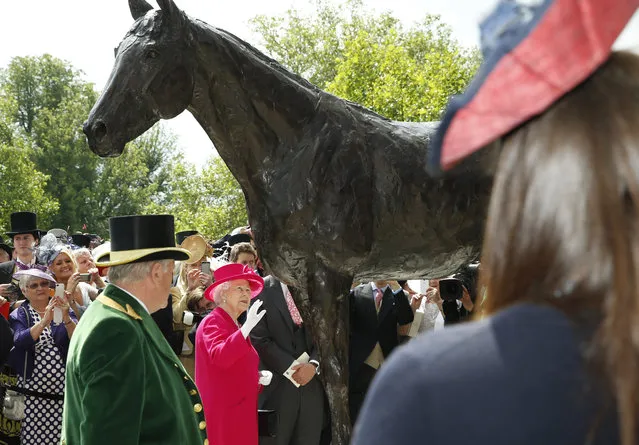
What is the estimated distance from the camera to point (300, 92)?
462 centimetres

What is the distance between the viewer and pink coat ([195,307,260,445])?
5.73 meters

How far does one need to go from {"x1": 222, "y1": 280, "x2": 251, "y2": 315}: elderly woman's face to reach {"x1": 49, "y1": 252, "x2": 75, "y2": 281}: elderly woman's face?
2920 millimetres

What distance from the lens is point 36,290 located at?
7016 mm

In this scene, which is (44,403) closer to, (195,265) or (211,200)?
(195,265)

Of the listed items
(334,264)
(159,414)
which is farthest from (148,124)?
(159,414)

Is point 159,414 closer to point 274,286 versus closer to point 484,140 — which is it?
point 484,140

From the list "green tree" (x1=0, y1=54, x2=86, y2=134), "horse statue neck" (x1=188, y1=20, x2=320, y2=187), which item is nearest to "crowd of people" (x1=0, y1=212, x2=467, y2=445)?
"horse statue neck" (x1=188, y1=20, x2=320, y2=187)

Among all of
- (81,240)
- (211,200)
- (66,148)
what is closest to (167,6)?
(81,240)

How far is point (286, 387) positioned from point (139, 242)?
3068mm

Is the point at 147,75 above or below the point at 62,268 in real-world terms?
above

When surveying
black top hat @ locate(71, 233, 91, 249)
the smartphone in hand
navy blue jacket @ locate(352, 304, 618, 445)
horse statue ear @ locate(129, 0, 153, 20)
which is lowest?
the smartphone in hand

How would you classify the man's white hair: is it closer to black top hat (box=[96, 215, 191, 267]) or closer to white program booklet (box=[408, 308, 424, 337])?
black top hat (box=[96, 215, 191, 267])

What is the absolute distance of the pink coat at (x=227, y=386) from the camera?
225 inches

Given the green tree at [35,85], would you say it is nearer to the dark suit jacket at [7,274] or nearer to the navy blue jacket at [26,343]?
the dark suit jacket at [7,274]
